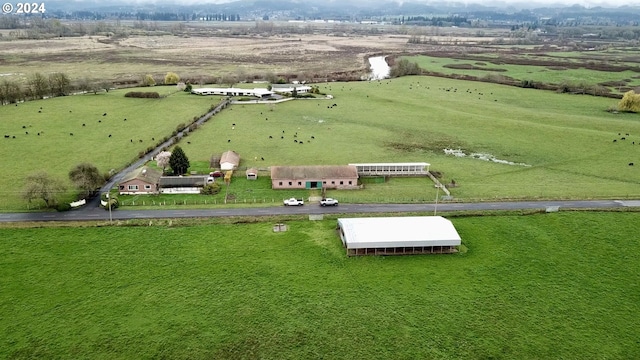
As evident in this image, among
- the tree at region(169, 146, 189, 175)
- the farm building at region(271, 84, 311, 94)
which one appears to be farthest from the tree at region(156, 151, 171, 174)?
the farm building at region(271, 84, 311, 94)

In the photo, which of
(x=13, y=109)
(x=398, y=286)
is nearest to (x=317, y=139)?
(x=398, y=286)

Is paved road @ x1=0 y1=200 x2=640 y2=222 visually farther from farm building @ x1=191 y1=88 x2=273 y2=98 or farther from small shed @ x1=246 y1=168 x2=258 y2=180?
farm building @ x1=191 y1=88 x2=273 y2=98

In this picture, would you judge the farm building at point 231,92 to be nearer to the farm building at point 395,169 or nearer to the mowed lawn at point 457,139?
the mowed lawn at point 457,139

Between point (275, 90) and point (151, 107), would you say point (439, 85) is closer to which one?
point (275, 90)

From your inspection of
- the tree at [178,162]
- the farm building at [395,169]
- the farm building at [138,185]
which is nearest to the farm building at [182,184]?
the farm building at [138,185]

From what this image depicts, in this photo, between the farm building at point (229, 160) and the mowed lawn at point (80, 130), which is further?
the farm building at point (229, 160)

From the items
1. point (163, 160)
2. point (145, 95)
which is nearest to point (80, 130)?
point (163, 160)
